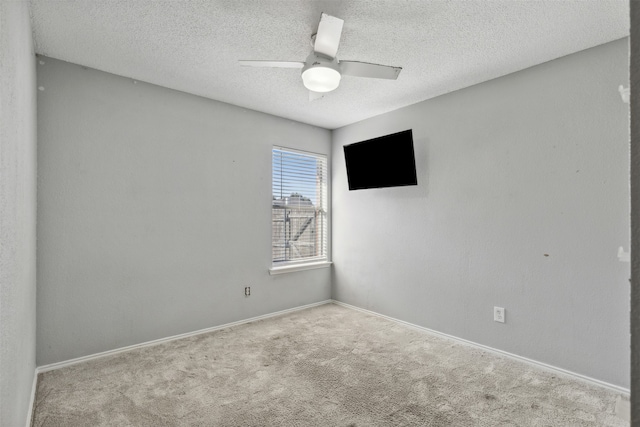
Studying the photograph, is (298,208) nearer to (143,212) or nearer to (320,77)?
(143,212)

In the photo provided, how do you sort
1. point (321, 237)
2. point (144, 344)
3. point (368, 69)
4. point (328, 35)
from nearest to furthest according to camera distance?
point (328, 35), point (368, 69), point (144, 344), point (321, 237)

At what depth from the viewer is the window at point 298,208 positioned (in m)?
3.95

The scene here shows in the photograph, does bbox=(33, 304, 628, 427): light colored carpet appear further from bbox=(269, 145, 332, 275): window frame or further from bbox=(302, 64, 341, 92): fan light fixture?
bbox=(302, 64, 341, 92): fan light fixture

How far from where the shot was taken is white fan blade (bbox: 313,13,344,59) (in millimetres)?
1819

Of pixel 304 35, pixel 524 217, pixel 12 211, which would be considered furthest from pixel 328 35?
pixel 524 217

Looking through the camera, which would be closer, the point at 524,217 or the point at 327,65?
the point at 327,65

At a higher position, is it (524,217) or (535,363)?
(524,217)

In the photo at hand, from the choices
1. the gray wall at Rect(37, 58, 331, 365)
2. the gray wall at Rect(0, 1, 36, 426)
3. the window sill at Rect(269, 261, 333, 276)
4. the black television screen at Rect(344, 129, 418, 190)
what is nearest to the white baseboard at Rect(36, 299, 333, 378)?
the gray wall at Rect(37, 58, 331, 365)

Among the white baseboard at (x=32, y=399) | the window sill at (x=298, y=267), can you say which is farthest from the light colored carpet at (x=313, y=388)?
the window sill at (x=298, y=267)

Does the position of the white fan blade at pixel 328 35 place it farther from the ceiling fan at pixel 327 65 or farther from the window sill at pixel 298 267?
the window sill at pixel 298 267

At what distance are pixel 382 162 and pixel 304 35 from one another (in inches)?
64.4

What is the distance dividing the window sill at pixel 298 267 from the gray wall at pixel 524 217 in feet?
2.93

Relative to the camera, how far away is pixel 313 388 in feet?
7.41
